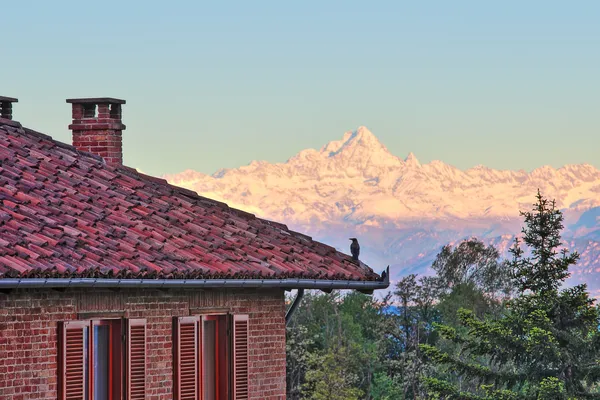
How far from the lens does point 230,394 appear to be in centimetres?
1692

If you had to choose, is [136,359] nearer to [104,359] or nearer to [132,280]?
[104,359]

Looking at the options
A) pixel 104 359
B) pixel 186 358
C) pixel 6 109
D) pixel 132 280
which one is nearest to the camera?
pixel 132 280

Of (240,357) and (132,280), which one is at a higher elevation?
(132,280)

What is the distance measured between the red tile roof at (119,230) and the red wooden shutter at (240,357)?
886 mm

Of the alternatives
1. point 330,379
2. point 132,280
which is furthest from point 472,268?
point 132,280

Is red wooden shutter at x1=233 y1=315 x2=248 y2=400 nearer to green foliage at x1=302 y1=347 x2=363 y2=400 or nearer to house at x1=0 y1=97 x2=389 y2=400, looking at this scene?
house at x1=0 y1=97 x2=389 y2=400

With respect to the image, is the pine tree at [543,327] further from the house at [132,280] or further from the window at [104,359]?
the window at [104,359]

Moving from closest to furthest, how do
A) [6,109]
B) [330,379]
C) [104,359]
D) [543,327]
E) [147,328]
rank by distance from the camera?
[104,359], [147,328], [6,109], [543,327], [330,379]

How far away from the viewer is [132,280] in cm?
1388

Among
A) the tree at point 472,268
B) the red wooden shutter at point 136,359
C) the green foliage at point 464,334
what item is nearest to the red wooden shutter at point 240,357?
the red wooden shutter at point 136,359

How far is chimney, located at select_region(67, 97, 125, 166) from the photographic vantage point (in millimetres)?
19734

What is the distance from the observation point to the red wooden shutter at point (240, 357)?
55.5ft

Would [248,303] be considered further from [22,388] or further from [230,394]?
[22,388]

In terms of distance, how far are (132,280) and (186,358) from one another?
2.51 m
